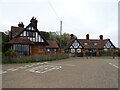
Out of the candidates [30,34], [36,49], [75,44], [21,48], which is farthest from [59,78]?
[75,44]

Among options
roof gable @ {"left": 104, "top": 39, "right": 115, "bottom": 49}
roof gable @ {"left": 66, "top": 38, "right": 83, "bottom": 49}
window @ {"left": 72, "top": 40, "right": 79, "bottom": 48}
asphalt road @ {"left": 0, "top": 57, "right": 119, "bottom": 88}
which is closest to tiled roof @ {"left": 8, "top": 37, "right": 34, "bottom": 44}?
asphalt road @ {"left": 0, "top": 57, "right": 119, "bottom": 88}

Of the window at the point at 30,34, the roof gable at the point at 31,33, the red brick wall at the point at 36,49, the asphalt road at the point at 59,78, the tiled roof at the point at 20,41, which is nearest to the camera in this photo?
the asphalt road at the point at 59,78

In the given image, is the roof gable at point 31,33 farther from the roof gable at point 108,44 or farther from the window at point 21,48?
the roof gable at point 108,44

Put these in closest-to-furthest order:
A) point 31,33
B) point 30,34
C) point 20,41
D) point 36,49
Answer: point 20,41
point 30,34
point 31,33
point 36,49

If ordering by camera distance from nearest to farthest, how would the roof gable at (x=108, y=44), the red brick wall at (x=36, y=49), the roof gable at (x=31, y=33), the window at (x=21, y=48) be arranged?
the window at (x=21, y=48) < the roof gable at (x=31, y=33) < the red brick wall at (x=36, y=49) < the roof gable at (x=108, y=44)

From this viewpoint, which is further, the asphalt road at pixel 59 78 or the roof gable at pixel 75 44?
the roof gable at pixel 75 44

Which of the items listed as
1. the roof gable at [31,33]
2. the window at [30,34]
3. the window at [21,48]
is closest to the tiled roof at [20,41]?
the window at [21,48]

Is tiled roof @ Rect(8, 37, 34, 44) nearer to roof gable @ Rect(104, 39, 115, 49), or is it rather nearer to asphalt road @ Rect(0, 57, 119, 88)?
asphalt road @ Rect(0, 57, 119, 88)

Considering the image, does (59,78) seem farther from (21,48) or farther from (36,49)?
(36,49)

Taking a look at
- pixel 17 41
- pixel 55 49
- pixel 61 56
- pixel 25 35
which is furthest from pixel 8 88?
pixel 55 49

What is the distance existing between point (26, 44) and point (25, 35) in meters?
2.19

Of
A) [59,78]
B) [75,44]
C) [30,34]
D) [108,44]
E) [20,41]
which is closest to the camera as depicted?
[59,78]

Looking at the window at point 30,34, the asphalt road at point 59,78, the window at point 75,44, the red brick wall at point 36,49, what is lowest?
the asphalt road at point 59,78

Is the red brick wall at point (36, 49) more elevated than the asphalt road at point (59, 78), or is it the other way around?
the red brick wall at point (36, 49)
